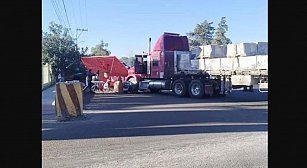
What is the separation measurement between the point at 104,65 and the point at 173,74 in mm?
5328

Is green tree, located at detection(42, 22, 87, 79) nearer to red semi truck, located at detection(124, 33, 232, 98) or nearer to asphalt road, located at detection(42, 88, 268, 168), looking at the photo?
red semi truck, located at detection(124, 33, 232, 98)

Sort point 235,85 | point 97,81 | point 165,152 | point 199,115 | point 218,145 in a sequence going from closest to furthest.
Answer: point 165,152, point 218,145, point 199,115, point 235,85, point 97,81

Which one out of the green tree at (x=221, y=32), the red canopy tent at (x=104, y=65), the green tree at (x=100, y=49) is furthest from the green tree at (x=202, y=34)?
the red canopy tent at (x=104, y=65)

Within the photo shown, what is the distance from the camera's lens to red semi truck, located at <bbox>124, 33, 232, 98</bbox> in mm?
21125

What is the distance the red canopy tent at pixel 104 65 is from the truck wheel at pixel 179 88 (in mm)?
4989

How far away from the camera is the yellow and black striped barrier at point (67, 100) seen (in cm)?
1121
